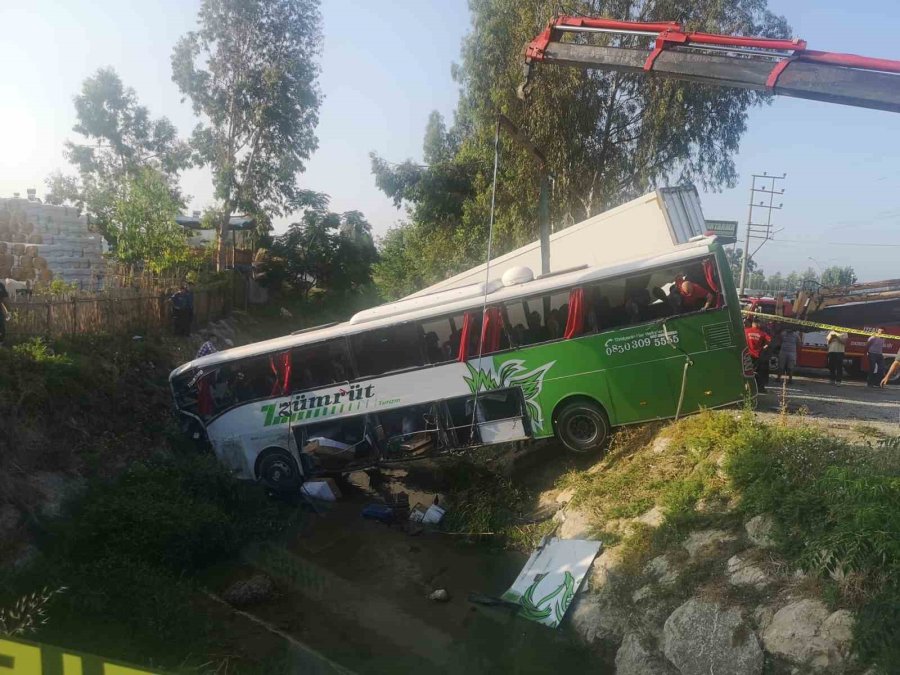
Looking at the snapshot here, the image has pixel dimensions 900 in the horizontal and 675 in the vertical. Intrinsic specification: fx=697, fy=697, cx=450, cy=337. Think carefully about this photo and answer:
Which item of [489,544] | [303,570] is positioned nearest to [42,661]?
[303,570]

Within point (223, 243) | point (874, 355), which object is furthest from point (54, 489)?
point (874, 355)

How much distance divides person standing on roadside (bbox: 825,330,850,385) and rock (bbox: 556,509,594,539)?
450 inches

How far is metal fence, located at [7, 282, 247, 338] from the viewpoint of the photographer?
12516mm

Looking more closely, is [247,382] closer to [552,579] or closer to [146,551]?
[146,551]

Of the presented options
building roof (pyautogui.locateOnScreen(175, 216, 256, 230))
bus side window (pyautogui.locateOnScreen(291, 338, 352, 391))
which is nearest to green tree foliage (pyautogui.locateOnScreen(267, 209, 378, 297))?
building roof (pyautogui.locateOnScreen(175, 216, 256, 230))

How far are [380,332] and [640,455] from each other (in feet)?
14.4

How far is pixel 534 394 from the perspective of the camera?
34.3ft

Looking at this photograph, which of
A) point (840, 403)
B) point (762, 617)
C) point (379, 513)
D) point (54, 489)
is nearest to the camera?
point (762, 617)

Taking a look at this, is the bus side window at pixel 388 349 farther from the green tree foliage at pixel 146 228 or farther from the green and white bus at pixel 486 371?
the green tree foliage at pixel 146 228

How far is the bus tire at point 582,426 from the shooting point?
10.3 m

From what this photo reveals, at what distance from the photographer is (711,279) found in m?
9.61

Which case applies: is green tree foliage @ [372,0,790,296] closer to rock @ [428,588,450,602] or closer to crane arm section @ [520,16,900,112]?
crane arm section @ [520,16,900,112]

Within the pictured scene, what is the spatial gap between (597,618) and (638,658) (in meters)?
0.84

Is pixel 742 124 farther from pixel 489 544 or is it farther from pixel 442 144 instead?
pixel 442 144
